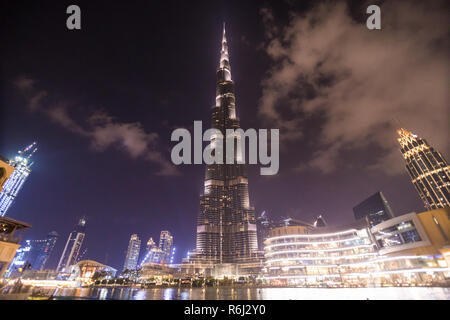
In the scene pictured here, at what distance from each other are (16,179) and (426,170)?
831 ft

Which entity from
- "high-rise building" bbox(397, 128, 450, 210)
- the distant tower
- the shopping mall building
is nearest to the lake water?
the shopping mall building

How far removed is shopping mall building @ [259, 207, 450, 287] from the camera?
63.6m

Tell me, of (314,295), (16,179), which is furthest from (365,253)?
(16,179)

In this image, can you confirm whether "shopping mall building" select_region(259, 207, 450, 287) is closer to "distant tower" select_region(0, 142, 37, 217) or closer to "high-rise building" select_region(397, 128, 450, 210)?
"high-rise building" select_region(397, 128, 450, 210)

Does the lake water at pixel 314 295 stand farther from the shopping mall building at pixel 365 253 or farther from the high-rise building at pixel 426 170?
the high-rise building at pixel 426 170

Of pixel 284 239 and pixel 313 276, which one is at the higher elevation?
pixel 284 239

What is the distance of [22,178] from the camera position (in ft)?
367

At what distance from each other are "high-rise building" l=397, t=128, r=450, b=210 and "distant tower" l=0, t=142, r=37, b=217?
243335 mm

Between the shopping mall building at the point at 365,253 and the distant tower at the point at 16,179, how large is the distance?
5181 inches

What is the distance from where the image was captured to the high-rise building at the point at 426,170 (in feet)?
457
